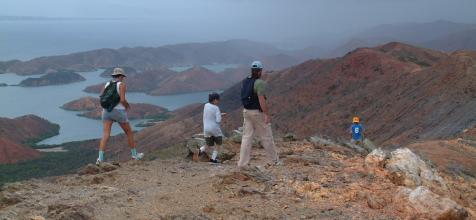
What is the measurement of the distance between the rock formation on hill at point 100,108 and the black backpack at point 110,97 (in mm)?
97330

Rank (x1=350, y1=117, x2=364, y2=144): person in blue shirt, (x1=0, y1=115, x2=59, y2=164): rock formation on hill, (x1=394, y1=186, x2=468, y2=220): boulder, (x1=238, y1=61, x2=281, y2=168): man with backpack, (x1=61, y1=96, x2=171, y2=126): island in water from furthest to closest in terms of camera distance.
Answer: (x1=61, y1=96, x2=171, y2=126): island in water, (x1=0, y1=115, x2=59, y2=164): rock formation on hill, (x1=350, y1=117, x2=364, y2=144): person in blue shirt, (x1=238, y1=61, x2=281, y2=168): man with backpack, (x1=394, y1=186, x2=468, y2=220): boulder

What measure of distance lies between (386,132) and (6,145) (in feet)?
170

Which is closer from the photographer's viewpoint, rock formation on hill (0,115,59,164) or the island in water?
rock formation on hill (0,115,59,164)

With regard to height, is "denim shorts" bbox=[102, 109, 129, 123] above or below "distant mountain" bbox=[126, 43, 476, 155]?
above

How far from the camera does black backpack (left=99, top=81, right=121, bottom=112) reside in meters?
9.20

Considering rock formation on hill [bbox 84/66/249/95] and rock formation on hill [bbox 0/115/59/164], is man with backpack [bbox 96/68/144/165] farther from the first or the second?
rock formation on hill [bbox 84/66/249/95]

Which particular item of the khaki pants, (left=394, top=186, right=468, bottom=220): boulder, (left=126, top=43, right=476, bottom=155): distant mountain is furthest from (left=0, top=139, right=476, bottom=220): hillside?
(left=126, top=43, right=476, bottom=155): distant mountain

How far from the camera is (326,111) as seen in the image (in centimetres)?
4491

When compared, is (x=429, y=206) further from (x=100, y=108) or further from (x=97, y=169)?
(x=100, y=108)

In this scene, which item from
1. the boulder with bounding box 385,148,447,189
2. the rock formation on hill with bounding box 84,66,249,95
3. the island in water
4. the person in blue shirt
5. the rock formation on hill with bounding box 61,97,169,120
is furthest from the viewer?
the rock formation on hill with bounding box 84,66,249,95

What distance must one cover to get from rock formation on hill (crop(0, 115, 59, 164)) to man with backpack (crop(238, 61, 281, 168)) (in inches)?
2503

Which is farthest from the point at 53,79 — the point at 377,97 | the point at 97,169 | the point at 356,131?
the point at 97,169

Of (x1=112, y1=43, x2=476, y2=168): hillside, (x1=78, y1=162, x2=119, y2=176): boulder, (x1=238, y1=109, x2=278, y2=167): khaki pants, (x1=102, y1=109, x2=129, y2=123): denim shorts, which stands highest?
(x1=102, y1=109, x2=129, y2=123): denim shorts

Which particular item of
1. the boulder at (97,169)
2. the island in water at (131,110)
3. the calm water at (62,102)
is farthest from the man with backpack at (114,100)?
the island in water at (131,110)
